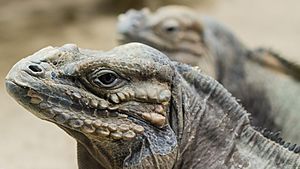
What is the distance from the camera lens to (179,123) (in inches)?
93.4

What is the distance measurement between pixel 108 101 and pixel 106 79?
7 cm

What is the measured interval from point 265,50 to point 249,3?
9.54 feet

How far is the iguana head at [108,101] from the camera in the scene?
7.38 ft

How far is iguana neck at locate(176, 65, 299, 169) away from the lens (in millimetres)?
2406

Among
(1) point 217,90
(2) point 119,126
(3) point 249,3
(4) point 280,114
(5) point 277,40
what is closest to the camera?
(2) point 119,126

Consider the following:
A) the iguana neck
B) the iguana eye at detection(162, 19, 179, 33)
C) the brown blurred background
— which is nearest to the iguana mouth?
the iguana neck

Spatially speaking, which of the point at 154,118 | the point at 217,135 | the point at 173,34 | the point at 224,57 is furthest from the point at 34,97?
the point at 224,57

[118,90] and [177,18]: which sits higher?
[177,18]

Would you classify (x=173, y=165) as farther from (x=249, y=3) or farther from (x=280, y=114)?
(x=249, y=3)

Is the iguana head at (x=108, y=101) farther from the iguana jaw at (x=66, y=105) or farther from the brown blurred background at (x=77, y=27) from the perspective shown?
the brown blurred background at (x=77, y=27)

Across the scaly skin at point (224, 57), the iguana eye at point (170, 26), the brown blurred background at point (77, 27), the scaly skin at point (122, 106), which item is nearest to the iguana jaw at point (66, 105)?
the scaly skin at point (122, 106)

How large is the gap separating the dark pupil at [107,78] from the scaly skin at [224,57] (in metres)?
2.75

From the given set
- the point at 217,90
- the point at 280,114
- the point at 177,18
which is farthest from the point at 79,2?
the point at 217,90

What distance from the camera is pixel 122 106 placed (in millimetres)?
2303
